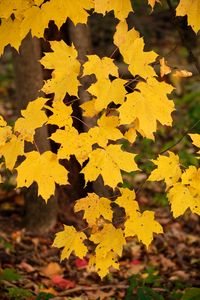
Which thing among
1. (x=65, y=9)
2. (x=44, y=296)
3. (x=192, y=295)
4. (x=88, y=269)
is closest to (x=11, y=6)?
(x=65, y=9)

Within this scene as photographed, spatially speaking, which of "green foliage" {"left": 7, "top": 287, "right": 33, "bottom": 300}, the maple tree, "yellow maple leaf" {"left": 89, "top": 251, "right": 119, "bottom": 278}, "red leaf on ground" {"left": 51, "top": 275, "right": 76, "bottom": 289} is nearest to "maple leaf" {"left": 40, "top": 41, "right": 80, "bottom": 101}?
the maple tree

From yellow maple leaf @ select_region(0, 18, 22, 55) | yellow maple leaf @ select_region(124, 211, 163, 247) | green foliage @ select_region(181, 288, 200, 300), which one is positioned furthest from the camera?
green foliage @ select_region(181, 288, 200, 300)

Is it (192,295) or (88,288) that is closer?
(192,295)

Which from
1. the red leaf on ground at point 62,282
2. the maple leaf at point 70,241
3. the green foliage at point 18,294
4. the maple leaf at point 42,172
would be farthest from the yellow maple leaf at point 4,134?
the red leaf on ground at point 62,282

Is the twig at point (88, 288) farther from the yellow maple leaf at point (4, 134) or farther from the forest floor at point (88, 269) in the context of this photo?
the yellow maple leaf at point (4, 134)

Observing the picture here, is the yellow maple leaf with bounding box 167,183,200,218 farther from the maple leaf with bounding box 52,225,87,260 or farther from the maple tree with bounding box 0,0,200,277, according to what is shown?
the maple leaf with bounding box 52,225,87,260

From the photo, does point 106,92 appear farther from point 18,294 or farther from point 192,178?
point 18,294

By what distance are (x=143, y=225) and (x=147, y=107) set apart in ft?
2.16

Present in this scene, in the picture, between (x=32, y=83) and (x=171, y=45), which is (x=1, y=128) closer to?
(x=32, y=83)

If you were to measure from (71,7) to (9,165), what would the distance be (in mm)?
705

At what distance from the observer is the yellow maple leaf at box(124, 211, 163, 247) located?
2.53 meters

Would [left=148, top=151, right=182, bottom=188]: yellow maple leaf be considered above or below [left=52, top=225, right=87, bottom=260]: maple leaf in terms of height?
above

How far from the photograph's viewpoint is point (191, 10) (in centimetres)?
229

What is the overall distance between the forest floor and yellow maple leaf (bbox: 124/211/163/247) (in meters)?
0.83
